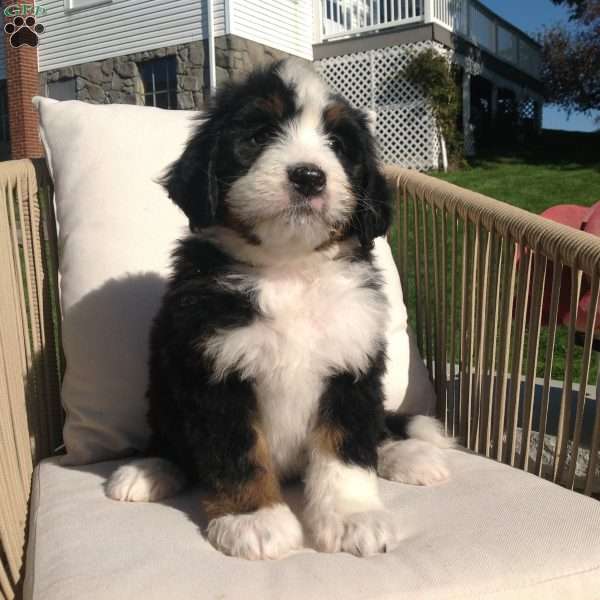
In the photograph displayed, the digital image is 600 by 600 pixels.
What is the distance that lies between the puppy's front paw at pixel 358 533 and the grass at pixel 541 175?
3690 millimetres

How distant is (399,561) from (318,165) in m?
1.11

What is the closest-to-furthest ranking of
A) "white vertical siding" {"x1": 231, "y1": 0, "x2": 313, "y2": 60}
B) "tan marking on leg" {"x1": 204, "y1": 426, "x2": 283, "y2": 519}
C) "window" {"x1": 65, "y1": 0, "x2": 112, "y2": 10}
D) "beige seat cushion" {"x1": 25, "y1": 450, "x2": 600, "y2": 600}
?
"beige seat cushion" {"x1": 25, "y1": 450, "x2": 600, "y2": 600} < "tan marking on leg" {"x1": 204, "y1": 426, "x2": 283, "y2": 519} < "white vertical siding" {"x1": 231, "y1": 0, "x2": 313, "y2": 60} < "window" {"x1": 65, "y1": 0, "x2": 112, "y2": 10}

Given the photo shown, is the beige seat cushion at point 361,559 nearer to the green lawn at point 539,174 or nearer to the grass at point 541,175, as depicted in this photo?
the grass at point 541,175

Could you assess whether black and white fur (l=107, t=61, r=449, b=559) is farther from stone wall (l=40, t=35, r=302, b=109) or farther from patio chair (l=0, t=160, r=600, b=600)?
stone wall (l=40, t=35, r=302, b=109)

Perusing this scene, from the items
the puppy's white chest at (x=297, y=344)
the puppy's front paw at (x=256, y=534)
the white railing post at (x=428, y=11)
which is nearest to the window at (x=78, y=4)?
the white railing post at (x=428, y=11)

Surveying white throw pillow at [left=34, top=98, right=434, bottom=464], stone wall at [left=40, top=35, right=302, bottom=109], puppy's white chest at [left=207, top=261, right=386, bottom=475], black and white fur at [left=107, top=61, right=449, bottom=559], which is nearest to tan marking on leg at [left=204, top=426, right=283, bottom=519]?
black and white fur at [left=107, top=61, right=449, bottom=559]

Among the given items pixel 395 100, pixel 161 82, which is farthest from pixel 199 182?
pixel 161 82

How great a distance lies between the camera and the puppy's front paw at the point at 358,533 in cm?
185

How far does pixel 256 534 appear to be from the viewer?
6.04ft

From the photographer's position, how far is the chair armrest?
2.37 m

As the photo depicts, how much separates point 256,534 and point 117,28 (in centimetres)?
1569

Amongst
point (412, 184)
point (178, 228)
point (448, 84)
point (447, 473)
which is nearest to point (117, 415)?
point (178, 228)

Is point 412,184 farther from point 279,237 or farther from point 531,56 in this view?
point 531,56

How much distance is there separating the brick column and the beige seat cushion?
48.8 ft
